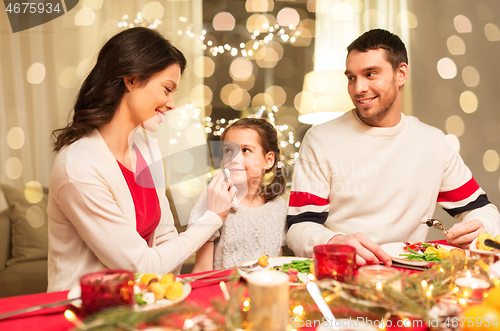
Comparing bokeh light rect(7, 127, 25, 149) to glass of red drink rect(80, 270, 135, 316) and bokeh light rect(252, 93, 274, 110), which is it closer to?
bokeh light rect(252, 93, 274, 110)

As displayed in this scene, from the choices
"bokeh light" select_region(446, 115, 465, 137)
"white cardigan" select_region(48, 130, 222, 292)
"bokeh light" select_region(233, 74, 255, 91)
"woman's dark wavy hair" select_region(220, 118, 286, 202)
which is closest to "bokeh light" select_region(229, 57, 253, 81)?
"bokeh light" select_region(233, 74, 255, 91)

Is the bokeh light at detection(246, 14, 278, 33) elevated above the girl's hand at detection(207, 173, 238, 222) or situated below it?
above

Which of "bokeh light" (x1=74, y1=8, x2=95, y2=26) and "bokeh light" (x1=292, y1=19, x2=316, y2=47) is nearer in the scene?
"bokeh light" (x1=74, y1=8, x2=95, y2=26)

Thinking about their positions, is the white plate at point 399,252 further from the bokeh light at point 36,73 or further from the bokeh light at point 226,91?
the bokeh light at point 36,73

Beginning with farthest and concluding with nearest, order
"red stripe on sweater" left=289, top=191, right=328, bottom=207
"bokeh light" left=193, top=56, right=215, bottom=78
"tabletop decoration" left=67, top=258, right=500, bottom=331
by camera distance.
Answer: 1. "bokeh light" left=193, top=56, right=215, bottom=78
2. "red stripe on sweater" left=289, top=191, right=328, bottom=207
3. "tabletop decoration" left=67, top=258, right=500, bottom=331

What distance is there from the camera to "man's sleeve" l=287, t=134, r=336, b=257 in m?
1.12

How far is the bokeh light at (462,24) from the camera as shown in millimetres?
2342

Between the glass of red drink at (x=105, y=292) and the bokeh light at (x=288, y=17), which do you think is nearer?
the glass of red drink at (x=105, y=292)

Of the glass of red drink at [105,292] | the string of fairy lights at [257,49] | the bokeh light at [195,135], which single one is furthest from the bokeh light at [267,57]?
the glass of red drink at [105,292]

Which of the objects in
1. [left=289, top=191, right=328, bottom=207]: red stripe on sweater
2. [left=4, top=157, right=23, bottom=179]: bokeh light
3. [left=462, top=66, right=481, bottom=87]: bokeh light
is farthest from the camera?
[left=462, top=66, right=481, bottom=87]: bokeh light

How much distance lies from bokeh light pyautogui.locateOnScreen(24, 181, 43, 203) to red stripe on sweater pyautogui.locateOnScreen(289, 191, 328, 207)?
1751 mm

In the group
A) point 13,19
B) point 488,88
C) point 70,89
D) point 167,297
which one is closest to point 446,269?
point 167,297

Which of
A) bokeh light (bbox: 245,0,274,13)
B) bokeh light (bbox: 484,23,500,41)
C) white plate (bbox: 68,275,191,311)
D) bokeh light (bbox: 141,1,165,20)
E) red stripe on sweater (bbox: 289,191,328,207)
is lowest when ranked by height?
red stripe on sweater (bbox: 289,191,328,207)

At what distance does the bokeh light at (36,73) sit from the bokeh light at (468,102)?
3011mm
